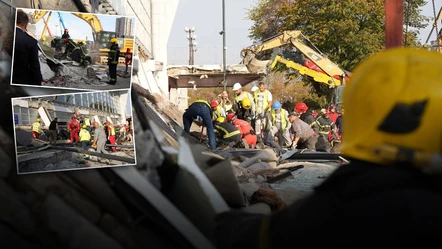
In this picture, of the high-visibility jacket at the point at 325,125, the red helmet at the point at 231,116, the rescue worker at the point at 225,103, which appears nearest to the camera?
the red helmet at the point at 231,116

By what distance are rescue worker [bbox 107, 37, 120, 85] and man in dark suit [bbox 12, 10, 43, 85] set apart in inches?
10.3

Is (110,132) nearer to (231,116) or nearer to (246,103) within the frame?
(231,116)

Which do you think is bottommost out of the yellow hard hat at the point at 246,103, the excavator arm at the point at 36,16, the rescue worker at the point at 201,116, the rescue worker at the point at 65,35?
the yellow hard hat at the point at 246,103

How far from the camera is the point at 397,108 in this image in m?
1.23

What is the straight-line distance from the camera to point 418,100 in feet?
3.98

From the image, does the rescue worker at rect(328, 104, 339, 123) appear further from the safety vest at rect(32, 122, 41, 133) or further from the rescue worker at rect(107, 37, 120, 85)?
the safety vest at rect(32, 122, 41, 133)

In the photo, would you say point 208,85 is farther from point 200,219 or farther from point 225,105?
point 200,219

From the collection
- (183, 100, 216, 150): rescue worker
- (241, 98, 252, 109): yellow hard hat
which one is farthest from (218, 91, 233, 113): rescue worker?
(183, 100, 216, 150): rescue worker

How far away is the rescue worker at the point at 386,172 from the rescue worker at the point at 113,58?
1.04 metres

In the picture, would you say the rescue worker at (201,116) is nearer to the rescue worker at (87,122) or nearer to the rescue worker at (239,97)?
the rescue worker at (239,97)

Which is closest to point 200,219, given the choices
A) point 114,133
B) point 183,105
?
point 114,133

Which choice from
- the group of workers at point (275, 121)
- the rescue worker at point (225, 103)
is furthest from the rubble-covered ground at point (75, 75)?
the rescue worker at point (225, 103)

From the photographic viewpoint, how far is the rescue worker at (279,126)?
1266 centimetres

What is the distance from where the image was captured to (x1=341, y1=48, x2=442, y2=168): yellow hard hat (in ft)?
3.95
